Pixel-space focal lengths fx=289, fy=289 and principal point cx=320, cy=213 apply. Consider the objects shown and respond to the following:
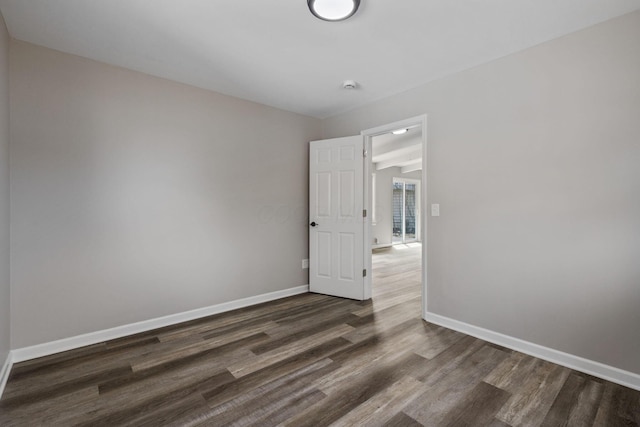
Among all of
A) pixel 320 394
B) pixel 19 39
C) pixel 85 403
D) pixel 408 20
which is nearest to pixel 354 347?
pixel 320 394

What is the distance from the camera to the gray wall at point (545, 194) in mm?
1944

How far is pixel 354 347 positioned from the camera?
2.43m

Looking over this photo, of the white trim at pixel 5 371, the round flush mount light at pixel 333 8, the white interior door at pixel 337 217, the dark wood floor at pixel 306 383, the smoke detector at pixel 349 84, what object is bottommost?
the dark wood floor at pixel 306 383

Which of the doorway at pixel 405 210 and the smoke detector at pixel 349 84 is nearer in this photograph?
the smoke detector at pixel 349 84

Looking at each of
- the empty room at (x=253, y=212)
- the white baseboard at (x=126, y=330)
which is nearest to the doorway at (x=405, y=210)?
the empty room at (x=253, y=212)

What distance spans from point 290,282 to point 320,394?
2.15m

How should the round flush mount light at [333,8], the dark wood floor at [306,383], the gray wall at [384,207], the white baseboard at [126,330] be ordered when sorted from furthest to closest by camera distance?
1. the gray wall at [384,207]
2. the white baseboard at [126,330]
3. the round flush mount light at [333,8]
4. the dark wood floor at [306,383]

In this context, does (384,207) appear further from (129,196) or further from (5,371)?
(5,371)

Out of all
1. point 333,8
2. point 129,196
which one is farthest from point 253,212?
point 333,8

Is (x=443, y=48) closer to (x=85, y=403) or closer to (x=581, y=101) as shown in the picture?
(x=581, y=101)

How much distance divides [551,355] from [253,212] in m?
3.12

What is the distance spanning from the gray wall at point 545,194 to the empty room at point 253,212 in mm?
14

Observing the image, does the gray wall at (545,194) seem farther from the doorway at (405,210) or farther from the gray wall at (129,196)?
the doorway at (405,210)

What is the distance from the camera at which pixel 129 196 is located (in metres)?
2.70
